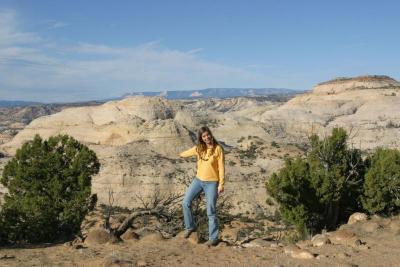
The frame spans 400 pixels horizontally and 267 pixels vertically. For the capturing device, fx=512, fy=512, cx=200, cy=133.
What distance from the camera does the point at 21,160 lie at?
15.4 metres

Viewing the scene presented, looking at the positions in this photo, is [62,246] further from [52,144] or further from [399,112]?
[399,112]

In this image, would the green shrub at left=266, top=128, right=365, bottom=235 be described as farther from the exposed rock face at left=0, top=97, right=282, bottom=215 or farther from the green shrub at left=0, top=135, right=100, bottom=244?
the exposed rock face at left=0, top=97, right=282, bottom=215

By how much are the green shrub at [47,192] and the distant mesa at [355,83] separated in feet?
275

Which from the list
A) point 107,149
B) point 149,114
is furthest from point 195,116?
point 107,149

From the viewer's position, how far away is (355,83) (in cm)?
9988

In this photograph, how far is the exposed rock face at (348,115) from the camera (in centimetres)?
5838

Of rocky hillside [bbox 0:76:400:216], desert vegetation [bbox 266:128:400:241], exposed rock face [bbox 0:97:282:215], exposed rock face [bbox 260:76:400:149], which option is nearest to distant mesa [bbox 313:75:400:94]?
exposed rock face [bbox 260:76:400:149]

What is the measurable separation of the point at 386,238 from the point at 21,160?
10.5 m

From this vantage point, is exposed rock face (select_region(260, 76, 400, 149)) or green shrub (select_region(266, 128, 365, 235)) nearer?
green shrub (select_region(266, 128, 365, 235))

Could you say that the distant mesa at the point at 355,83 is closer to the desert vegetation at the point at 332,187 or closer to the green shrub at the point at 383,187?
the desert vegetation at the point at 332,187

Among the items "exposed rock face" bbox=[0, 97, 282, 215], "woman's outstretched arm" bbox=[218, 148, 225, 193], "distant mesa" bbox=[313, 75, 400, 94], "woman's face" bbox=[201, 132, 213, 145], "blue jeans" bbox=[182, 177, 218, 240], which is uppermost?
"distant mesa" bbox=[313, 75, 400, 94]

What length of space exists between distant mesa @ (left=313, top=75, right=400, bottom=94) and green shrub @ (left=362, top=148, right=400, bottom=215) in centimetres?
7763

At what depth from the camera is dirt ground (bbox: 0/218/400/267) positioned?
905cm

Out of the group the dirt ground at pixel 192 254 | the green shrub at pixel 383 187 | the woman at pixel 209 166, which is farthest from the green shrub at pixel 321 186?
the woman at pixel 209 166
